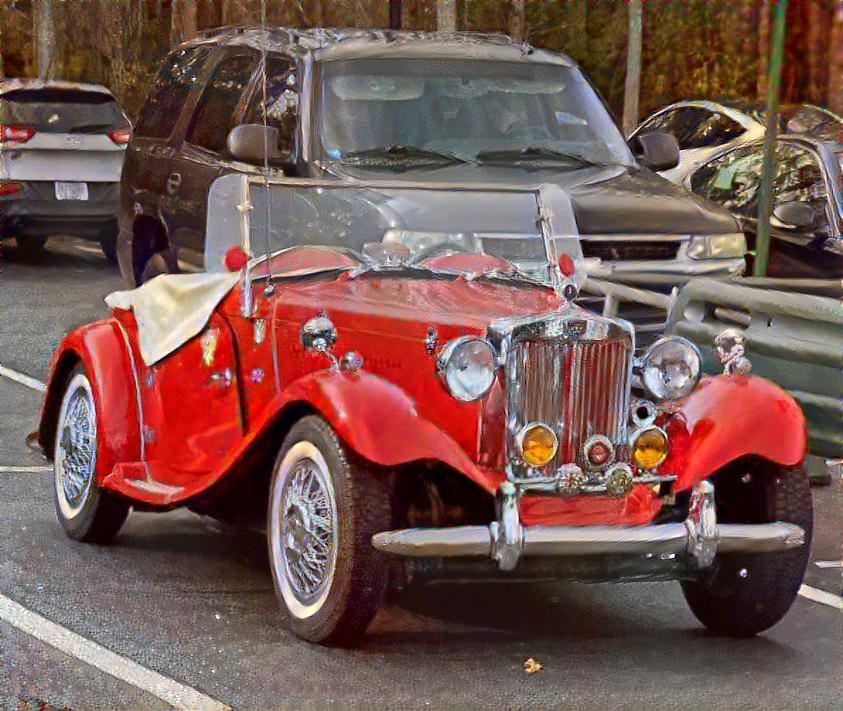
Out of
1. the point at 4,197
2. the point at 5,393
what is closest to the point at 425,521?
the point at 5,393

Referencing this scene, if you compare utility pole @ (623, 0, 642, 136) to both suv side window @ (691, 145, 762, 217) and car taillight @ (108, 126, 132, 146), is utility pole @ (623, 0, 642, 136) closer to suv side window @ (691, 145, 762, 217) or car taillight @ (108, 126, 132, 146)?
suv side window @ (691, 145, 762, 217)

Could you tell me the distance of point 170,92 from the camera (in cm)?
882

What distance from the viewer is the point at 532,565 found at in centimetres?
437

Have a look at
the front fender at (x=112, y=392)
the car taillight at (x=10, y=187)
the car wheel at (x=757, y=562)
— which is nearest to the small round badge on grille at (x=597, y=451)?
the car wheel at (x=757, y=562)

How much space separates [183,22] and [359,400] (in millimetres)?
6218

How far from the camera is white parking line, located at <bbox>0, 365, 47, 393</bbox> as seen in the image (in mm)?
9139

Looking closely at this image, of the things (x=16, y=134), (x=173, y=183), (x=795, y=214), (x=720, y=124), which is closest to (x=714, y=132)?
(x=720, y=124)

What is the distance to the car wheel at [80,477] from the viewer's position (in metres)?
5.79

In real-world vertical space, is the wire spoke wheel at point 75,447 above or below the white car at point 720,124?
below

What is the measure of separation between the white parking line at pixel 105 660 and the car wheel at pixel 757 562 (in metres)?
1.61

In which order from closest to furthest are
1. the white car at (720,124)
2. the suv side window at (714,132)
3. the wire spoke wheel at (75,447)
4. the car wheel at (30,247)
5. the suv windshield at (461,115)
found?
the wire spoke wheel at (75,447), the suv windshield at (461,115), the white car at (720,124), the suv side window at (714,132), the car wheel at (30,247)

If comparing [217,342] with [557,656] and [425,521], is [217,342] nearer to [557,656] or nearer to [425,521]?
[425,521]

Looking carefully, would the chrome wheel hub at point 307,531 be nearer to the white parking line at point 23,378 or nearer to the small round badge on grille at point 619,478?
the small round badge on grille at point 619,478

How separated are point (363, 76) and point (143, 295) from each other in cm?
211
